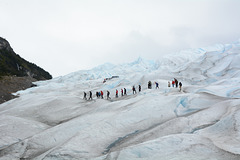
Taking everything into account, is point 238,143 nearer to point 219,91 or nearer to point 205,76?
point 219,91

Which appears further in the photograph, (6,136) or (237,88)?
(237,88)

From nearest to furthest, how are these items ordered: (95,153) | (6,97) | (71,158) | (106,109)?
Result: (71,158)
(95,153)
(106,109)
(6,97)

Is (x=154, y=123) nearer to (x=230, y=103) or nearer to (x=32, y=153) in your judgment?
(x=230, y=103)

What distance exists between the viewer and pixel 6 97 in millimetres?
34500

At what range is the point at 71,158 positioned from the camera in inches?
272

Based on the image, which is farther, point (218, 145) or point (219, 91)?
point (219, 91)

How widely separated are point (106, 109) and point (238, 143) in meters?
10.3

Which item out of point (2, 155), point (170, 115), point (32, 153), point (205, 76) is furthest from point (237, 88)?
point (205, 76)

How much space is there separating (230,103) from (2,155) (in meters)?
13.1

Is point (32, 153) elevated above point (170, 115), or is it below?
below

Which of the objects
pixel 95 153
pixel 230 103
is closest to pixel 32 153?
pixel 95 153

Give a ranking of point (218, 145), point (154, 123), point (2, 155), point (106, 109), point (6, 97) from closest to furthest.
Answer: point (218, 145), point (2, 155), point (154, 123), point (106, 109), point (6, 97)

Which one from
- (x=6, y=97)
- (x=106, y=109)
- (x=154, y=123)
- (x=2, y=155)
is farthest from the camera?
(x=6, y=97)

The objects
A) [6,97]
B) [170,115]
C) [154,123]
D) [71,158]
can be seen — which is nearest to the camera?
[71,158]
